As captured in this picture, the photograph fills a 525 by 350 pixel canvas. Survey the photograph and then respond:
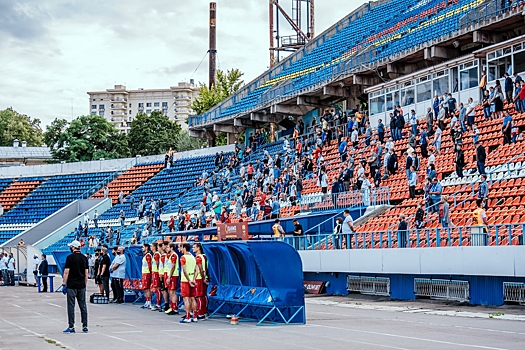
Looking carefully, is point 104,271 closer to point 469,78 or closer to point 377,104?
point 469,78

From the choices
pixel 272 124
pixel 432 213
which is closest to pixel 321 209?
pixel 432 213

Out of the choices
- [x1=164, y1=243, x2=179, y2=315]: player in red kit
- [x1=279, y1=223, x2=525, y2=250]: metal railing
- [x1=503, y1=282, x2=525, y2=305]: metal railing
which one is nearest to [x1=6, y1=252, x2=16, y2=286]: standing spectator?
[x1=279, y1=223, x2=525, y2=250]: metal railing

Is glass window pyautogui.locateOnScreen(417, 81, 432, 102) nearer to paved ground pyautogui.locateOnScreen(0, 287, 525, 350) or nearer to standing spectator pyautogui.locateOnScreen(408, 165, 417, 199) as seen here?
standing spectator pyautogui.locateOnScreen(408, 165, 417, 199)

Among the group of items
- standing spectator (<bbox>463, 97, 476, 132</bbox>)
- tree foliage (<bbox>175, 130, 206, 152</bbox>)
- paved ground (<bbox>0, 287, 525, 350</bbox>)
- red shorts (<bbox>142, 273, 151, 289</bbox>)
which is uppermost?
tree foliage (<bbox>175, 130, 206, 152</bbox>)

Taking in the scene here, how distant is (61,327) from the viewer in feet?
56.4

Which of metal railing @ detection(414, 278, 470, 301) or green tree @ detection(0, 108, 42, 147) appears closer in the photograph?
metal railing @ detection(414, 278, 470, 301)

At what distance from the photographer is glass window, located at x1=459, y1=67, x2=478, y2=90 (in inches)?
1394

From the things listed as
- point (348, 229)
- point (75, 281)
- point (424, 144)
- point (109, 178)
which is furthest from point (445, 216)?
point (109, 178)

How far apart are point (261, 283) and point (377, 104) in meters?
25.7

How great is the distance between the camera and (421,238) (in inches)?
922

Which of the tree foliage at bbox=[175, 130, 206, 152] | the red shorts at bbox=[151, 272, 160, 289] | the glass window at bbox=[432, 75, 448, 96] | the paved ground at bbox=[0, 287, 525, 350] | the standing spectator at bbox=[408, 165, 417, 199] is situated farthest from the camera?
the tree foliage at bbox=[175, 130, 206, 152]

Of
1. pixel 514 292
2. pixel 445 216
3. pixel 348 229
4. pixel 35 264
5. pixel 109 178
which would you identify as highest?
pixel 109 178

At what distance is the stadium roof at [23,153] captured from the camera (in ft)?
348

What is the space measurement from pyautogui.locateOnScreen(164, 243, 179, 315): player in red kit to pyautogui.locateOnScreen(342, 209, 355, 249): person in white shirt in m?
7.89
